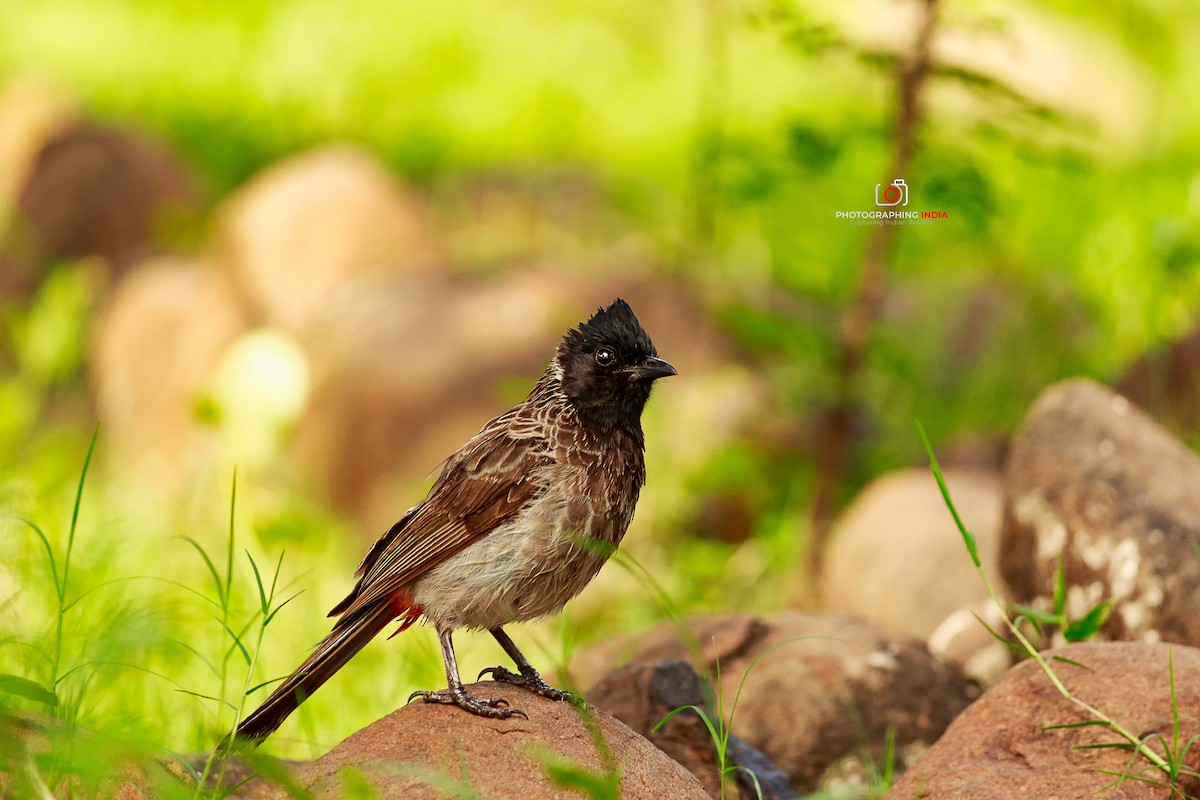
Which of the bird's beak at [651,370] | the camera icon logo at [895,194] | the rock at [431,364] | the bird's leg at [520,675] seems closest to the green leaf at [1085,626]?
the bird's beak at [651,370]

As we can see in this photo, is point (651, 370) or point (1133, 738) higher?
point (651, 370)

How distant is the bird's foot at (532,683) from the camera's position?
11.4 feet

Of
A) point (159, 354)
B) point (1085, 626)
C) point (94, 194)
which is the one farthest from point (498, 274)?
point (1085, 626)

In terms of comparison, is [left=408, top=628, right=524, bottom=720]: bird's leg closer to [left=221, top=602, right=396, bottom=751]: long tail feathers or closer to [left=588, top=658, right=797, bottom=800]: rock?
[left=221, top=602, right=396, bottom=751]: long tail feathers

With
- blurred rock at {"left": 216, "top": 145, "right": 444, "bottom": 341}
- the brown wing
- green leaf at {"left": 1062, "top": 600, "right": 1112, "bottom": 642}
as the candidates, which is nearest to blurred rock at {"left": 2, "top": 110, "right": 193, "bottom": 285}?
blurred rock at {"left": 216, "top": 145, "right": 444, "bottom": 341}

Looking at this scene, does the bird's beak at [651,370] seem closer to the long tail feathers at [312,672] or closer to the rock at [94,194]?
the long tail feathers at [312,672]

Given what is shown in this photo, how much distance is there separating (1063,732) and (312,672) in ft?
6.23

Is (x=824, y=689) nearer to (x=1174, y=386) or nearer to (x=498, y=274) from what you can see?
(x=1174, y=386)

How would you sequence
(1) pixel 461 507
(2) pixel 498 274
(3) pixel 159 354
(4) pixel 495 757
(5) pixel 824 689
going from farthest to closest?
(3) pixel 159 354
(2) pixel 498 274
(5) pixel 824 689
(1) pixel 461 507
(4) pixel 495 757

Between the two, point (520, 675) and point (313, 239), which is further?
point (313, 239)

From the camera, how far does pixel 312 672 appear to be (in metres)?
3.48

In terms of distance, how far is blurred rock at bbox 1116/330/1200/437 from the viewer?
6770mm

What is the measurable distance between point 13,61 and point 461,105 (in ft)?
14.5

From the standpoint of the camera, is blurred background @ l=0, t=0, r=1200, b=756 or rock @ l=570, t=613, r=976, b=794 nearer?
rock @ l=570, t=613, r=976, b=794
